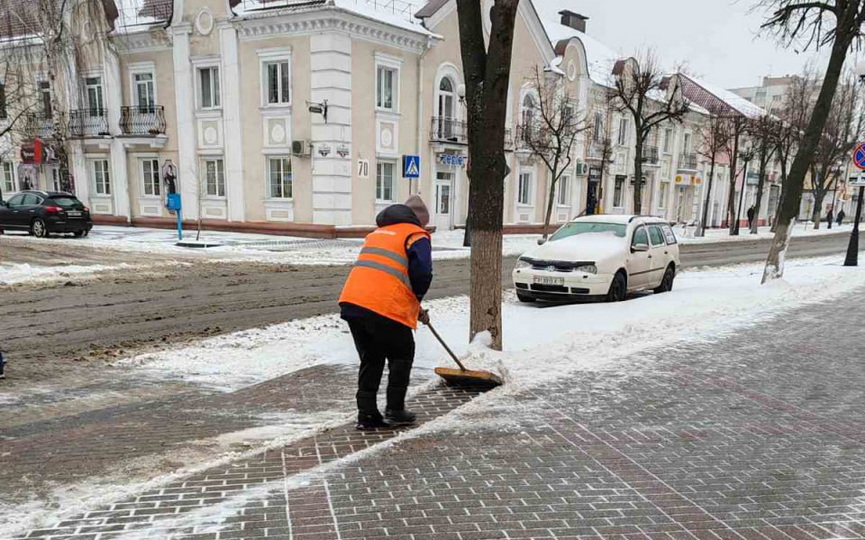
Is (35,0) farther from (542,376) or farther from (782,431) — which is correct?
(782,431)

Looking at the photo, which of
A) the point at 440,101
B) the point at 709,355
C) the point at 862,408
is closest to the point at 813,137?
the point at 709,355

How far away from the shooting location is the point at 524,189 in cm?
3083

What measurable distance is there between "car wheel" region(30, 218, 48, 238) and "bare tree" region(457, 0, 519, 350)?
18.8 metres

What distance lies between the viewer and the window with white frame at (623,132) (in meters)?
36.8

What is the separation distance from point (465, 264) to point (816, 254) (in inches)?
565

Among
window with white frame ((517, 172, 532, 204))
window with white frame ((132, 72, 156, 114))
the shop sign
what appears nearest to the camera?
window with white frame ((132, 72, 156, 114))

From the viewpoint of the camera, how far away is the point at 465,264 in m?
16.7

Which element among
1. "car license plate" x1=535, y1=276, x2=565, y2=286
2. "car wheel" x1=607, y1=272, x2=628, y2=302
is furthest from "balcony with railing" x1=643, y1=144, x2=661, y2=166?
"car license plate" x1=535, y1=276, x2=565, y2=286

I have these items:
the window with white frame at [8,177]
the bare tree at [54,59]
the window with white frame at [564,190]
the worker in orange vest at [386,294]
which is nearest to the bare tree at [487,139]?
the worker in orange vest at [386,294]

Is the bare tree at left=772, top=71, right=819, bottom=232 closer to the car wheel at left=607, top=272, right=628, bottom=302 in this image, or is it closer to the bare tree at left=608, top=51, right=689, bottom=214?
the bare tree at left=608, top=51, right=689, bottom=214

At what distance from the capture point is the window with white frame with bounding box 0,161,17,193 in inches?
1182

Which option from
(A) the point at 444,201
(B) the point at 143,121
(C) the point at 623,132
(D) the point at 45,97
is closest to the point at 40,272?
(B) the point at 143,121

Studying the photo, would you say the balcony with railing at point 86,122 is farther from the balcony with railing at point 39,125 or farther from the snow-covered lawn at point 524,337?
the snow-covered lawn at point 524,337

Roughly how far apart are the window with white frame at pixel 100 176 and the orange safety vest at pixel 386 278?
87.9ft
